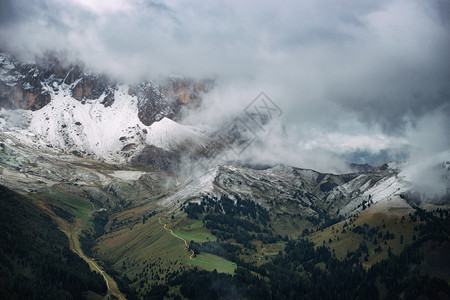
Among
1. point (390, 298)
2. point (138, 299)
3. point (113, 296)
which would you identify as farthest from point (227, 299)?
point (390, 298)

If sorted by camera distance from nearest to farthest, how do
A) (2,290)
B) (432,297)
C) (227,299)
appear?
(2,290)
(432,297)
(227,299)

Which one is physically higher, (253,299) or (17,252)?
(253,299)

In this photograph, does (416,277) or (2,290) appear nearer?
(2,290)

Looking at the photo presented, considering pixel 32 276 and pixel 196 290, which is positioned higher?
pixel 196 290

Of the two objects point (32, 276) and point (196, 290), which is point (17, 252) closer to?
point (32, 276)

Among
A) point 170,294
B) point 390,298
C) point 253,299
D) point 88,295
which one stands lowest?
point 88,295

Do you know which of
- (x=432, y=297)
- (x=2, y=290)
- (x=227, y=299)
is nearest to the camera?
(x=2, y=290)

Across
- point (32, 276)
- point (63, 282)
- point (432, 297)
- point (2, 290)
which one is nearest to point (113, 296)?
point (63, 282)

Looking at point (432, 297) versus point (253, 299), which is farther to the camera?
point (253, 299)

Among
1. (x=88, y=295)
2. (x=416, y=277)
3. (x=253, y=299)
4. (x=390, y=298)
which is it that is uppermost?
(x=416, y=277)

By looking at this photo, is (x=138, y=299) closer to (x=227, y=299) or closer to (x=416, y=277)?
(x=227, y=299)
